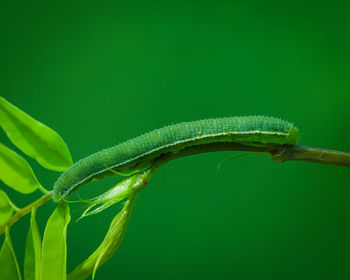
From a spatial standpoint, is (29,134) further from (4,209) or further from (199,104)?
(199,104)

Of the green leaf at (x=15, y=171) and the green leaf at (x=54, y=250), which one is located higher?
the green leaf at (x=15, y=171)

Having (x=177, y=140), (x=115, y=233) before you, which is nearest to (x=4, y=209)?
(x=115, y=233)

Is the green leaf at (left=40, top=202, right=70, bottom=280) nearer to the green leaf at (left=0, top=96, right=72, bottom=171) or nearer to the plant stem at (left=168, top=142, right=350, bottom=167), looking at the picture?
the green leaf at (left=0, top=96, right=72, bottom=171)

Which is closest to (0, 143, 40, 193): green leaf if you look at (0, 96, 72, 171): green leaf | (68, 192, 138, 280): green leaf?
(0, 96, 72, 171): green leaf

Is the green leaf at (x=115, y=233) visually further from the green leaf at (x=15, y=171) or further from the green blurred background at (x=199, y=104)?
the green blurred background at (x=199, y=104)

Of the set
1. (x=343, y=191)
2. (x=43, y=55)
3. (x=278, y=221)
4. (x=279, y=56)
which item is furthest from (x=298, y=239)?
(x=43, y=55)

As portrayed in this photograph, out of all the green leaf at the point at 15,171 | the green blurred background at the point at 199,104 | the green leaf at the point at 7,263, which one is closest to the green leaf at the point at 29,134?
the green leaf at the point at 15,171

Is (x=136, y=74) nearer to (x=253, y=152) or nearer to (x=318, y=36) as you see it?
(x=318, y=36)
